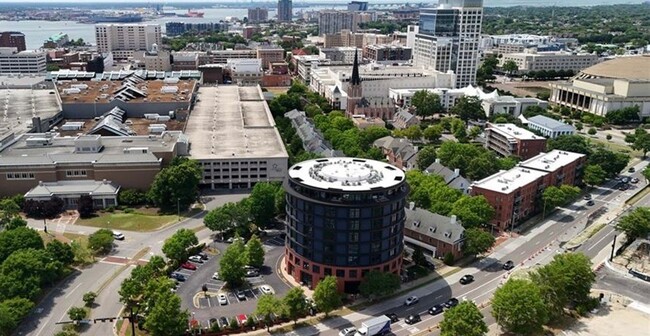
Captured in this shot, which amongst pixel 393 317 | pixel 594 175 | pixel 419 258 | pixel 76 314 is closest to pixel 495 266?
pixel 419 258

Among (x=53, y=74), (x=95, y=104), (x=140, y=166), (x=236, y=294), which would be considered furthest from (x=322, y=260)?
(x=53, y=74)

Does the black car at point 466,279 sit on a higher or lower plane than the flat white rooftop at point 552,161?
lower

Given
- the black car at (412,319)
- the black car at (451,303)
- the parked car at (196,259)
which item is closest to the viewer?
the black car at (412,319)

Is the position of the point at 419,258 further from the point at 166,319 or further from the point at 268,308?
the point at 166,319

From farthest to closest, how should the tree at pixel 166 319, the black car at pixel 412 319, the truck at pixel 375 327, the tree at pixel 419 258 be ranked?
the tree at pixel 419 258 < the black car at pixel 412 319 < the truck at pixel 375 327 < the tree at pixel 166 319

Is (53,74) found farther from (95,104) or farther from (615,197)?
(615,197)

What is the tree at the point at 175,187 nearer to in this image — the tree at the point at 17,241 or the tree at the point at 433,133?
the tree at the point at 17,241

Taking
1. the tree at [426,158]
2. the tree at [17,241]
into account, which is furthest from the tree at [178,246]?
the tree at [426,158]
